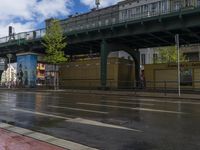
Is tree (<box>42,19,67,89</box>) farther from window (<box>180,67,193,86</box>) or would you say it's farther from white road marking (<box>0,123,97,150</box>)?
white road marking (<box>0,123,97,150</box>)

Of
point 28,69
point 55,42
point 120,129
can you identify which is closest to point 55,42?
point 55,42

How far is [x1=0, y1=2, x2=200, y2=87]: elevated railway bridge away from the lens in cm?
3147

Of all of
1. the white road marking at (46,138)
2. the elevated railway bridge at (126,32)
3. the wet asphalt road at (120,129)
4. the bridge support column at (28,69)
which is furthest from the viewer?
the bridge support column at (28,69)

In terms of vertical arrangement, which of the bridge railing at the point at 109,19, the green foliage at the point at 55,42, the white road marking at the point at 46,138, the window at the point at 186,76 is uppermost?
the bridge railing at the point at 109,19

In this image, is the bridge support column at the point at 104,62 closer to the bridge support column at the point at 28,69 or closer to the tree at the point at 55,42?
the tree at the point at 55,42

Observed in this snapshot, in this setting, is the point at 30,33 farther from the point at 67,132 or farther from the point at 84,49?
the point at 67,132

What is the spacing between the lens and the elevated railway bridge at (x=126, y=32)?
3147cm

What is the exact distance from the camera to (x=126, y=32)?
36.1 m

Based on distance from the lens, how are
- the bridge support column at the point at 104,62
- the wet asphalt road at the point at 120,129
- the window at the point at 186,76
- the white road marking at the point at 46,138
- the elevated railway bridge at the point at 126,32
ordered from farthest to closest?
the bridge support column at the point at 104,62 → the window at the point at 186,76 → the elevated railway bridge at the point at 126,32 → the wet asphalt road at the point at 120,129 → the white road marking at the point at 46,138

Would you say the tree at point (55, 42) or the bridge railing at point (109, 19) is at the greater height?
the bridge railing at point (109, 19)

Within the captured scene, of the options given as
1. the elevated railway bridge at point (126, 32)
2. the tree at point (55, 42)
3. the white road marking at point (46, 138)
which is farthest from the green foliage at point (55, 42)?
the white road marking at point (46, 138)

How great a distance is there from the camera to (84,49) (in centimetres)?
5047

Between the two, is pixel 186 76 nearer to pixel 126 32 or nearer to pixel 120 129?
pixel 126 32

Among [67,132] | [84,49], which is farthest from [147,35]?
[67,132]
